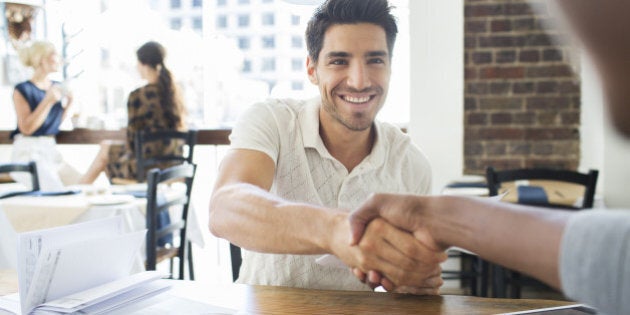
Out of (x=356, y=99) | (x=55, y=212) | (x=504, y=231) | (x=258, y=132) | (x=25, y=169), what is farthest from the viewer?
(x=25, y=169)

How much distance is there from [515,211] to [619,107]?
0.50m

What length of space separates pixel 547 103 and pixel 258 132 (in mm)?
2646

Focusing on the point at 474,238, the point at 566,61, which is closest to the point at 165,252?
the point at 474,238

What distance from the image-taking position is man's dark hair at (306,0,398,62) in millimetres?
1664

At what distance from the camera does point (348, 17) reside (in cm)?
167

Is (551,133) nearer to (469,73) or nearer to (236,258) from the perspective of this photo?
(469,73)

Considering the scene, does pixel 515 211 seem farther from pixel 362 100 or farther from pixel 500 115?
pixel 500 115

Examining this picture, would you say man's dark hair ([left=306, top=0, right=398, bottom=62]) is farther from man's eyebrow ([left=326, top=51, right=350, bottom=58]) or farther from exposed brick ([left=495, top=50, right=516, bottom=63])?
exposed brick ([left=495, top=50, right=516, bottom=63])

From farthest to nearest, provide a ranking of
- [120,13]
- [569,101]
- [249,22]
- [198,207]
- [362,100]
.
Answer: [120,13], [249,22], [198,207], [569,101], [362,100]

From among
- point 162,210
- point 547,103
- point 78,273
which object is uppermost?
point 547,103

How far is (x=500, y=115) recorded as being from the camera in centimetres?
369

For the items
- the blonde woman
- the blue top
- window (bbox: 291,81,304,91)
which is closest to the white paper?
the blonde woman

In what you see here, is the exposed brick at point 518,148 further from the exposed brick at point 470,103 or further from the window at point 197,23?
the window at point 197,23

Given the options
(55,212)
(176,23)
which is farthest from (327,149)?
(176,23)
